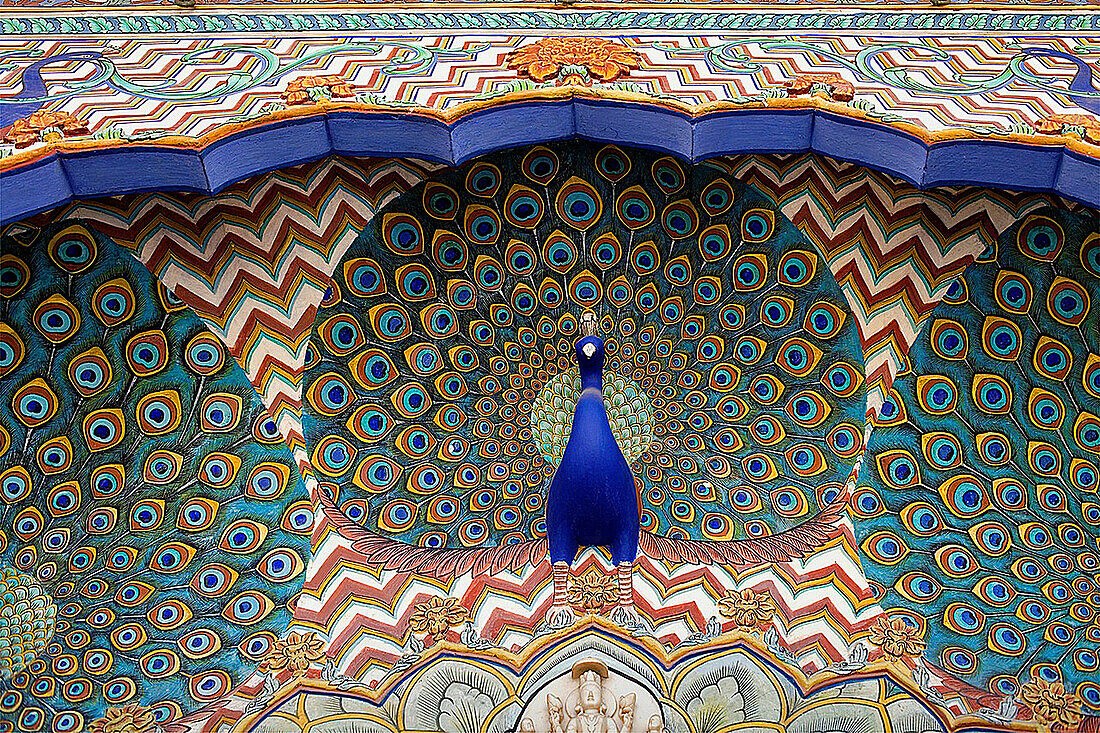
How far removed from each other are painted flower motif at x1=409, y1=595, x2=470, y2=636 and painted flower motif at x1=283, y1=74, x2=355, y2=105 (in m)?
1.97

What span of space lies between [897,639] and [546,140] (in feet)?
7.58

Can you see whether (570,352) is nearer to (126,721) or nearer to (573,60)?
(573,60)

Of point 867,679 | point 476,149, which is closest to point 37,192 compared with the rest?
point 476,149

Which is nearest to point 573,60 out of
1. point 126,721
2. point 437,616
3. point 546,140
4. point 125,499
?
point 546,140

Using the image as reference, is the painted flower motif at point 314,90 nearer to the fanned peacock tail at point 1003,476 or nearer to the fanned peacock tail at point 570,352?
the fanned peacock tail at point 570,352

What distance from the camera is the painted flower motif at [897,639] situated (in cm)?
470

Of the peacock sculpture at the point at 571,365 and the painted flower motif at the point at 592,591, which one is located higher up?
the peacock sculpture at the point at 571,365

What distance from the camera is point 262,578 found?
476 cm

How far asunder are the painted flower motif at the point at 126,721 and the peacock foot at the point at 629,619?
5.85ft

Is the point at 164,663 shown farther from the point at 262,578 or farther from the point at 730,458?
the point at 730,458

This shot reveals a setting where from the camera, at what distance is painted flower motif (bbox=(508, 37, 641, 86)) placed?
438cm

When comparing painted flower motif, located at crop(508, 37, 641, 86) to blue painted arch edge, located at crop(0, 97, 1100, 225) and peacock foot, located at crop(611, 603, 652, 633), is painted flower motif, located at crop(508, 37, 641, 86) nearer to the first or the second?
blue painted arch edge, located at crop(0, 97, 1100, 225)

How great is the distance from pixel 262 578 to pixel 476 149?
1.86 meters

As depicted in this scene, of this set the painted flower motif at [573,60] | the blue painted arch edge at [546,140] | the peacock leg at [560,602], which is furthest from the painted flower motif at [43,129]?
the peacock leg at [560,602]
